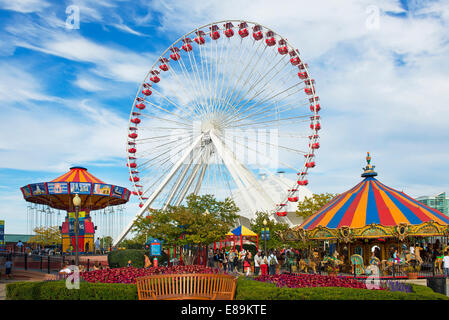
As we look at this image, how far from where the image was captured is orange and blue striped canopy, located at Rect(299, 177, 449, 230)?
22.3 metres

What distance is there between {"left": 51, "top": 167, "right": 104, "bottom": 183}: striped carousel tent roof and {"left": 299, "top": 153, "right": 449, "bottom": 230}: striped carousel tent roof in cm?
2814

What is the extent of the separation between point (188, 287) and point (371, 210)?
14974 mm

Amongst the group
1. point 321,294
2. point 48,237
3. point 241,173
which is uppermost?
point 241,173

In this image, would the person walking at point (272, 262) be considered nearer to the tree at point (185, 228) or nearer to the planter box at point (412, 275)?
the tree at point (185, 228)

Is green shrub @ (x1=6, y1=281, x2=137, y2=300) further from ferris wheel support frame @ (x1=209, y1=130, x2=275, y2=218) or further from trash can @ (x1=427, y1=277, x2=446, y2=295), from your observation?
ferris wheel support frame @ (x1=209, y1=130, x2=275, y2=218)

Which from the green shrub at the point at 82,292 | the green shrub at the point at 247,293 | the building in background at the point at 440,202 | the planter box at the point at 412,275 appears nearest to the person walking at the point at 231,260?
the planter box at the point at 412,275

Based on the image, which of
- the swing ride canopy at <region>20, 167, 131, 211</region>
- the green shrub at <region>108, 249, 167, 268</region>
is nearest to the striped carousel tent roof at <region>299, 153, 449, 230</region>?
the green shrub at <region>108, 249, 167, 268</region>

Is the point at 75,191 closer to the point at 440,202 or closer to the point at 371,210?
the point at 371,210

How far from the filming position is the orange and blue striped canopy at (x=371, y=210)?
877 inches

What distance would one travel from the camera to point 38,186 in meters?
42.2

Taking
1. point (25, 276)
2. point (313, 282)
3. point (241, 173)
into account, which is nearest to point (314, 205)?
point (241, 173)

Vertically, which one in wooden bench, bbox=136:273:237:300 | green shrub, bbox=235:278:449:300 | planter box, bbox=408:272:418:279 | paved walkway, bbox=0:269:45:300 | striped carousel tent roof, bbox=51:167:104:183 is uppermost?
striped carousel tent roof, bbox=51:167:104:183

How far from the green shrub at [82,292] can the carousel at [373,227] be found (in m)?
12.7

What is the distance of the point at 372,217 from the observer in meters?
22.4
